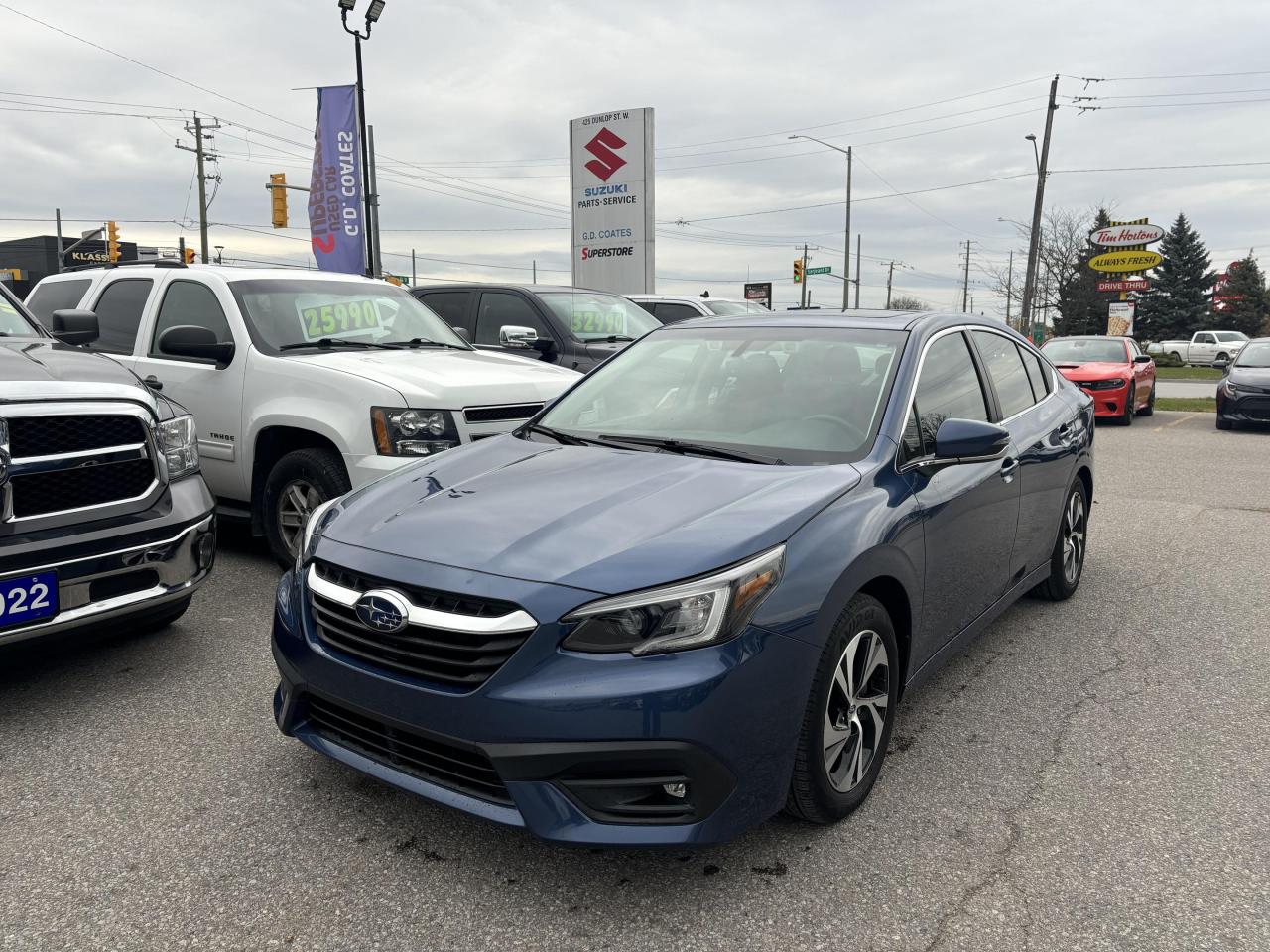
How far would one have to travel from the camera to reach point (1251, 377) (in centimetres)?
1478

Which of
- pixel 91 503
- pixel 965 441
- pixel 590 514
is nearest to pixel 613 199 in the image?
pixel 91 503

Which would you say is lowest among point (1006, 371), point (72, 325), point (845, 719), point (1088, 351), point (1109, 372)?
point (845, 719)

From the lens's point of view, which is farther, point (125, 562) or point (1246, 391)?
point (1246, 391)

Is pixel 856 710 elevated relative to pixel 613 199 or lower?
lower

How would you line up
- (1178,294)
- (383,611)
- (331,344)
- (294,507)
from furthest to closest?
(1178,294) < (331,344) < (294,507) < (383,611)

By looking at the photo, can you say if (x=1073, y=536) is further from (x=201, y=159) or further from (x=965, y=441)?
(x=201, y=159)

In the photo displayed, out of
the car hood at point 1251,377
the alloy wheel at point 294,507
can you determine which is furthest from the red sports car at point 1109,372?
the alloy wheel at point 294,507

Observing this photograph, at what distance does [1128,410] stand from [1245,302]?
6951 centimetres

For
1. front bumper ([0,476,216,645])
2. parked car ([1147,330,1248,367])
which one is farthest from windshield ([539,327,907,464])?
parked car ([1147,330,1248,367])

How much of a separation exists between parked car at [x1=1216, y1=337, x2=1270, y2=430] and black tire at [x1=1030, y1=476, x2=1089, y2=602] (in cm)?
1138

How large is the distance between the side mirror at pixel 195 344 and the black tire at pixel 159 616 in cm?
175

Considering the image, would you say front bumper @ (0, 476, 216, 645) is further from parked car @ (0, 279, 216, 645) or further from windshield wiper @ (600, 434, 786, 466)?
windshield wiper @ (600, 434, 786, 466)

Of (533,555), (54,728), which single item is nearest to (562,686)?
(533,555)

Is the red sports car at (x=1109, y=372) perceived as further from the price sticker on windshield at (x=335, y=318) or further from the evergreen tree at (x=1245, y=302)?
the evergreen tree at (x=1245, y=302)
